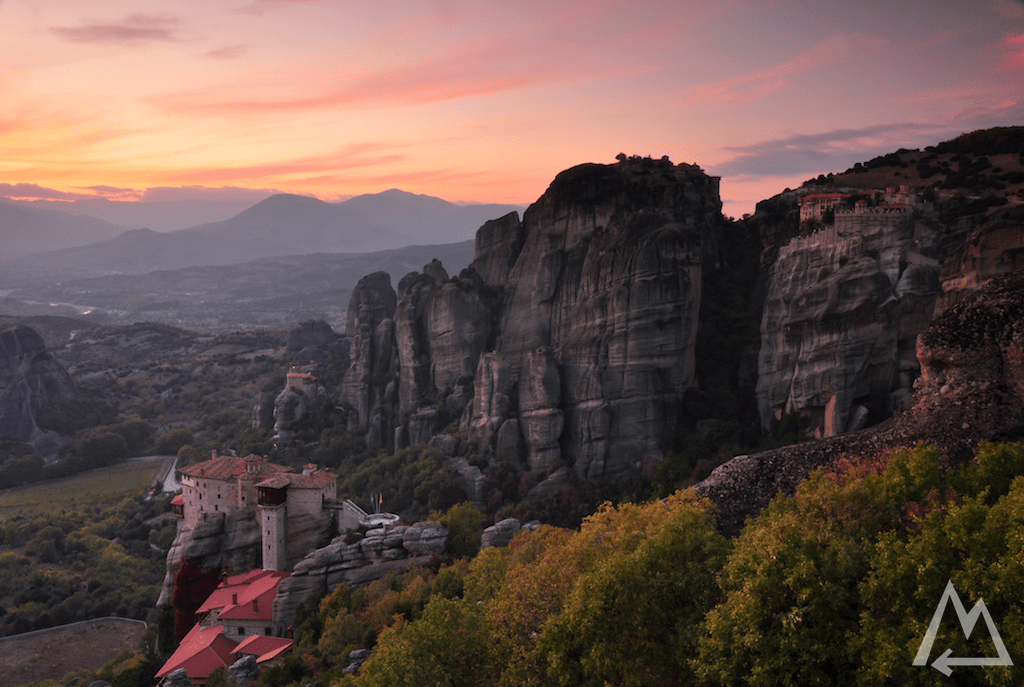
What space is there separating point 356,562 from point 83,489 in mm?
65379

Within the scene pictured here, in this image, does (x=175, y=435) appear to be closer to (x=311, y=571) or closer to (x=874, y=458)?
(x=311, y=571)

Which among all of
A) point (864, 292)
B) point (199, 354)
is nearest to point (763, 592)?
point (864, 292)

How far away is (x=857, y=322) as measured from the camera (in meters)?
58.2

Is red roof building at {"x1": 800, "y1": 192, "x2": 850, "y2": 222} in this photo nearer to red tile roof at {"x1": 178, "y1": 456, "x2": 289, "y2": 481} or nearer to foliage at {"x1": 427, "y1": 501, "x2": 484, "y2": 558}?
foliage at {"x1": 427, "y1": 501, "x2": 484, "y2": 558}

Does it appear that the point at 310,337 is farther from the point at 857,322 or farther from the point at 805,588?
the point at 805,588

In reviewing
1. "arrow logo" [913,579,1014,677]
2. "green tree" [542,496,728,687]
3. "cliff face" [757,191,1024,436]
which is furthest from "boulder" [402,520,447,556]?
"arrow logo" [913,579,1014,677]

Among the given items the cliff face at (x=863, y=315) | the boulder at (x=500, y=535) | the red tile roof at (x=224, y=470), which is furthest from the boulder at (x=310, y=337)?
the boulder at (x=500, y=535)

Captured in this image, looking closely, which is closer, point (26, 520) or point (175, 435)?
point (26, 520)

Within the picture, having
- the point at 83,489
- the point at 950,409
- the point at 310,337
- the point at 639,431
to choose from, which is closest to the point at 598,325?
the point at 639,431

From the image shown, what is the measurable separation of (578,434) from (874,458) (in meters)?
45.8

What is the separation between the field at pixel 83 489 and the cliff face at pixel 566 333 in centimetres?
2758

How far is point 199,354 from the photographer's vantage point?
168 meters

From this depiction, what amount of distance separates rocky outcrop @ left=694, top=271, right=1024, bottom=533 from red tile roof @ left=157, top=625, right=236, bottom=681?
89.5ft

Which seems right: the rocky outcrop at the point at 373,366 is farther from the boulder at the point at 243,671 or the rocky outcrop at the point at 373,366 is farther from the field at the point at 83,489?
the boulder at the point at 243,671
